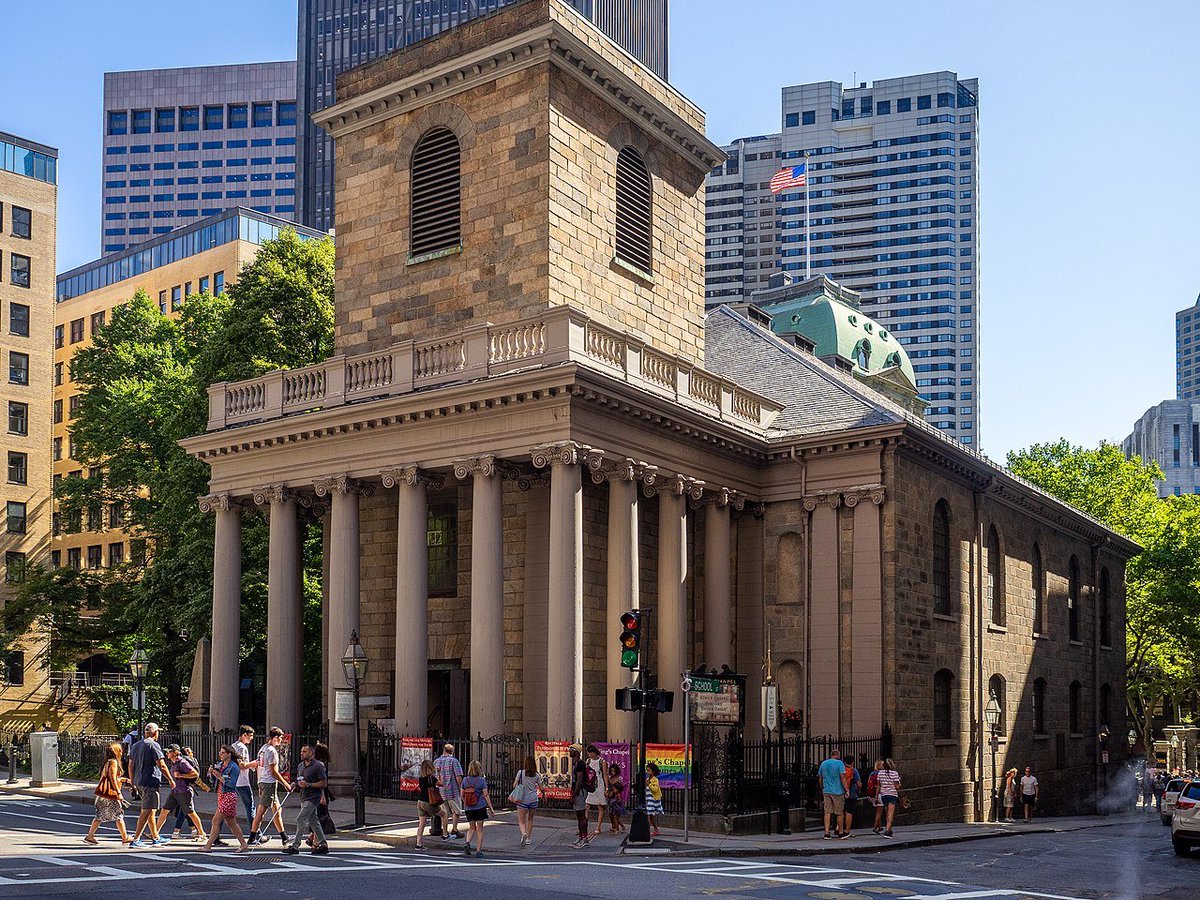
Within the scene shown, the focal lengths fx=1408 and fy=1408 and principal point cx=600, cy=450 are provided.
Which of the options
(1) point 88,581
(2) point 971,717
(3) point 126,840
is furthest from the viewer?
(1) point 88,581

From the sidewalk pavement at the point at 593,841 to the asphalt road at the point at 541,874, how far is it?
69 centimetres

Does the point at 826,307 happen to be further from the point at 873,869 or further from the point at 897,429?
the point at 873,869

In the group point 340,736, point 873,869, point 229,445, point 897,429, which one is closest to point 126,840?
point 340,736

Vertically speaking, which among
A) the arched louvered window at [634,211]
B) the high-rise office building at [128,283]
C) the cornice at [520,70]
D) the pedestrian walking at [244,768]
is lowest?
the pedestrian walking at [244,768]

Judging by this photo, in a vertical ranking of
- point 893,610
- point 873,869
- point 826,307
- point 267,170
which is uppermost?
point 267,170

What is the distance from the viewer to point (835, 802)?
29.5 m

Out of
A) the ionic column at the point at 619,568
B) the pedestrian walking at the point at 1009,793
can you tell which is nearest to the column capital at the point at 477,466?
the ionic column at the point at 619,568

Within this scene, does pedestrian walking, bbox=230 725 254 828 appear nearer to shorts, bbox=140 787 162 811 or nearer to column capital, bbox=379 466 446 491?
shorts, bbox=140 787 162 811

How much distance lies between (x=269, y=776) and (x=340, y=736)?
8795 millimetres

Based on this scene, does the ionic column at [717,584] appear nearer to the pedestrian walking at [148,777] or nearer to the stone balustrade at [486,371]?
the stone balustrade at [486,371]

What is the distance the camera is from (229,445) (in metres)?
36.2

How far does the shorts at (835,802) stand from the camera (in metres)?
29.2

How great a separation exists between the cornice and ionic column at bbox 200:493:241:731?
1094 cm

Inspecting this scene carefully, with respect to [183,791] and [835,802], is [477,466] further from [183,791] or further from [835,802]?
[835,802]
